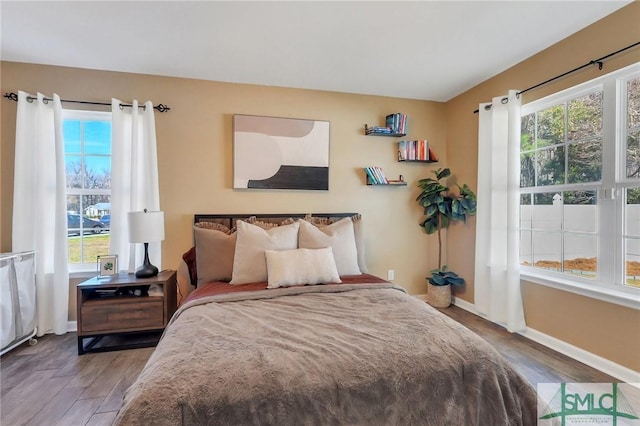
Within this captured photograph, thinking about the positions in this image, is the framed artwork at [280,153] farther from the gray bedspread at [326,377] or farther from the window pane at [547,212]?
the window pane at [547,212]

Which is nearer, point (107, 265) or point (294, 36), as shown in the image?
point (294, 36)

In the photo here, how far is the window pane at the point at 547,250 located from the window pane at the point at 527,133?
2.80ft

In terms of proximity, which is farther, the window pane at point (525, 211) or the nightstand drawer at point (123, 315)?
the window pane at point (525, 211)

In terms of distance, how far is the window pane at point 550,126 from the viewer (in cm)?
261

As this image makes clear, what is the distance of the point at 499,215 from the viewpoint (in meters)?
2.94

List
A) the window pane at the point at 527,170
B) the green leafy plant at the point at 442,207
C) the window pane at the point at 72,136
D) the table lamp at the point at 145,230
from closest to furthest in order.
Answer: the table lamp at the point at 145,230 → the window pane at the point at 527,170 → the window pane at the point at 72,136 → the green leafy plant at the point at 442,207

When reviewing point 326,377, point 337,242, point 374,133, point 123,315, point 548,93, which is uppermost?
point 548,93

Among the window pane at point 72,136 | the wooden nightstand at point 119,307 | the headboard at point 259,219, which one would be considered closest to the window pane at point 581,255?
the headboard at point 259,219

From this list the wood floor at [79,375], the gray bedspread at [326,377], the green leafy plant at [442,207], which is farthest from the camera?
the green leafy plant at [442,207]

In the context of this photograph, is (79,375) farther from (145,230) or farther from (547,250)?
(547,250)

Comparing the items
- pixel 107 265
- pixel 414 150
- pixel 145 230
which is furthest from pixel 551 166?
pixel 107 265

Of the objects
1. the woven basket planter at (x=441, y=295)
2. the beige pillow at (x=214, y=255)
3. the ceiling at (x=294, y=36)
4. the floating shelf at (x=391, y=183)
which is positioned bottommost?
the woven basket planter at (x=441, y=295)

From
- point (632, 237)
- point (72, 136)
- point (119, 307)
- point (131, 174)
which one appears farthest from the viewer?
point (72, 136)

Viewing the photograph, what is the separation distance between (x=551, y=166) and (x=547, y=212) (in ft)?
1.37
